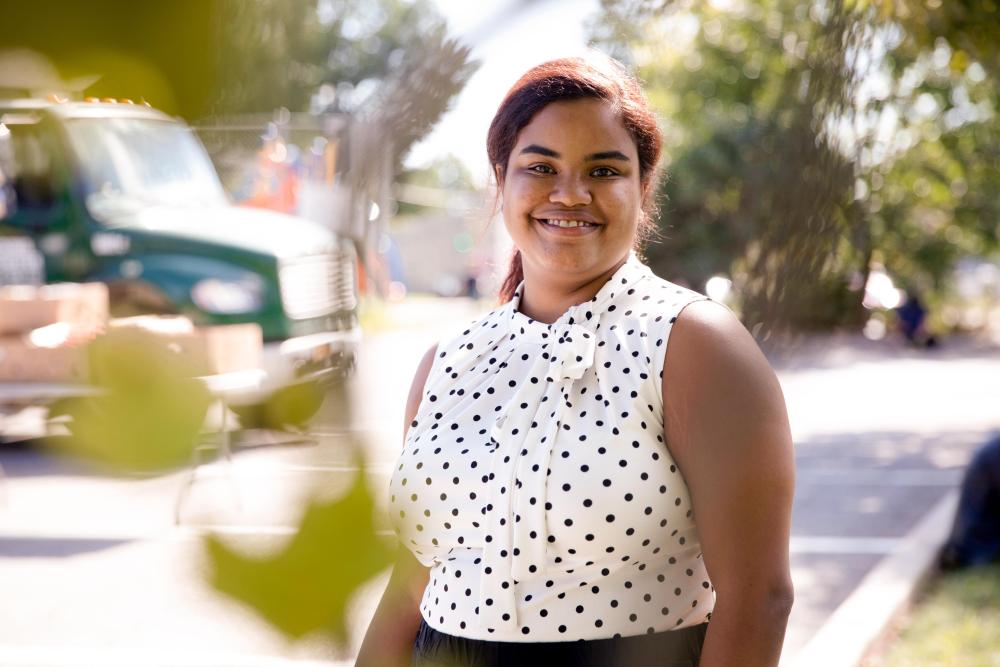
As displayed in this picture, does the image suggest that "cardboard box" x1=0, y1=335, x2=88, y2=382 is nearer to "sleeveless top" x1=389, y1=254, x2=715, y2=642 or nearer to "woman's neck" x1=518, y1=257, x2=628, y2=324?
"sleeveless top" x1=389, y1=254, x2=715, y2=642

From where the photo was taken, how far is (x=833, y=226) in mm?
701

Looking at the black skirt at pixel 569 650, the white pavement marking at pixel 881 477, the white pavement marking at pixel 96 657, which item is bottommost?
the white pavement marking at pixel 881 477

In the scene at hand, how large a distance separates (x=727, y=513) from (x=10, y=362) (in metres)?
1.11

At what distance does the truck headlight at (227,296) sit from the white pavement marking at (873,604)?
3971 millimetres

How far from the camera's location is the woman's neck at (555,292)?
5.63ft

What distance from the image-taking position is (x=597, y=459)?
150cm

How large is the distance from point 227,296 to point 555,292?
3.95ft

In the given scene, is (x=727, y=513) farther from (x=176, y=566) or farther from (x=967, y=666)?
(x=967, y=666)

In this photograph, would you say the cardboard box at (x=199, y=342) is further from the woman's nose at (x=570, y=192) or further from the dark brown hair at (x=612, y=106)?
the woman's nose at (x=570, y=192)

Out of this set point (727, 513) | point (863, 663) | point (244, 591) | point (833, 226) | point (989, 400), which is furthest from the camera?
point (989, 400)

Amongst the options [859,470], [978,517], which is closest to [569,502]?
[978,517]

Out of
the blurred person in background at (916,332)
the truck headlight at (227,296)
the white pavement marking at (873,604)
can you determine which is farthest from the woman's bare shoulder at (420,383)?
the blurred person in background at (916,332)

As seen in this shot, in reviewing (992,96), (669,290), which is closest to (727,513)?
(669,290)

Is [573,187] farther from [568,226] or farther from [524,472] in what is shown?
[524,472]
